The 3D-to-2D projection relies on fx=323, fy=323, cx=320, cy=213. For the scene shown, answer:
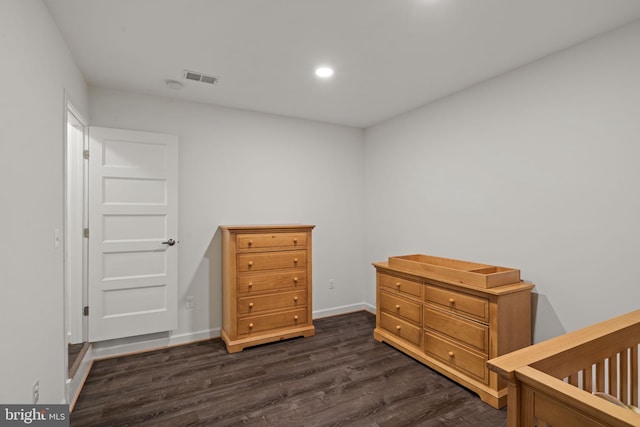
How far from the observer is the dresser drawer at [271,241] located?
331 centimetres

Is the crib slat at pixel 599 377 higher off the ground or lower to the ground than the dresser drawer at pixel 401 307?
higher

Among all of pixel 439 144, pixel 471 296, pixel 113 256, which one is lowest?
pixel 471 296

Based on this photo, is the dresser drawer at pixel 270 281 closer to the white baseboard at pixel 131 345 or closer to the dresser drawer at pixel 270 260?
the dresser drawer at pixel 270 260

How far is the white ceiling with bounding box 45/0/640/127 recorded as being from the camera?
1.93 meters

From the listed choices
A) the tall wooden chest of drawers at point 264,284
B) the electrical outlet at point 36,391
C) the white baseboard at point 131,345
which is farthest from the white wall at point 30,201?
the tall wooden chest of drawers at point 264,284

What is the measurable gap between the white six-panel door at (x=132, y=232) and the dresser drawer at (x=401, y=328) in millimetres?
2180

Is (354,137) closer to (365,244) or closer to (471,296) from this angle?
(365,244)

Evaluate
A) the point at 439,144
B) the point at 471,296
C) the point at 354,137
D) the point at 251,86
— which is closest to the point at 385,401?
the point at 471,296

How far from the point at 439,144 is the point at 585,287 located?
5.98 feet

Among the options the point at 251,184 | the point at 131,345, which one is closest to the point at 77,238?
the point at 131,345

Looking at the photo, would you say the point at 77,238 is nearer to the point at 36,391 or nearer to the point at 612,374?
the point at 36,391

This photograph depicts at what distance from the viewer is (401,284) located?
127 inches

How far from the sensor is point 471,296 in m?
2.53

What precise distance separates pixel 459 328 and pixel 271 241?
76.5 inches
